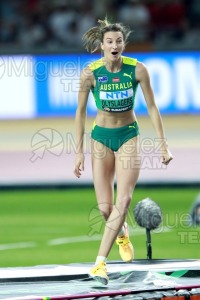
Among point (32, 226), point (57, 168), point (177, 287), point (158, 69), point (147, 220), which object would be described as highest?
point (158, 69)

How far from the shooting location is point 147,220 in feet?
43.6

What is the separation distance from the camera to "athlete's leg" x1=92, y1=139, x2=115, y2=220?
1237cm

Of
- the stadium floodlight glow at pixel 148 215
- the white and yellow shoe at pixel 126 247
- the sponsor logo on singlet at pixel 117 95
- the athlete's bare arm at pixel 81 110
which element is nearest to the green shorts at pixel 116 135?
the athlete's bare arm at pixel 81 110

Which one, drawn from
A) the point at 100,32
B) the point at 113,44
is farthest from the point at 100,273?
the point at 100,32

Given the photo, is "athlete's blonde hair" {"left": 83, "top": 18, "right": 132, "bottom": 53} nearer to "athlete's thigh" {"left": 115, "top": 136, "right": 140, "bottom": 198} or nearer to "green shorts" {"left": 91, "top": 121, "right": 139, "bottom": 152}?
"green shorts" {"left": 91, "top": 121, "right": 139, "bottom": 152}

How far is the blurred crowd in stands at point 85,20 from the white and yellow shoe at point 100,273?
517 inches

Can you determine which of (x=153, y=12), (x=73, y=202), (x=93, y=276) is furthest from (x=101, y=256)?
(x=153, y=12)

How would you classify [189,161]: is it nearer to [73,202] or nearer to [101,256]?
[73,202]

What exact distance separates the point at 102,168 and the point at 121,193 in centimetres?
30

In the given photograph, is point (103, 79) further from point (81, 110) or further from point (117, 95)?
point (81, 110)

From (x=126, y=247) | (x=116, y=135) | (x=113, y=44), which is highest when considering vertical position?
(x=113, y=44)

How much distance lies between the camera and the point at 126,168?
1223cm

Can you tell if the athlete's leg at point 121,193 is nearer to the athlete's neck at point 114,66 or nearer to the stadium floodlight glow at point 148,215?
the athlete's neck at point 114,66

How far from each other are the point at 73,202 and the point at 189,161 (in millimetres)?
2946
